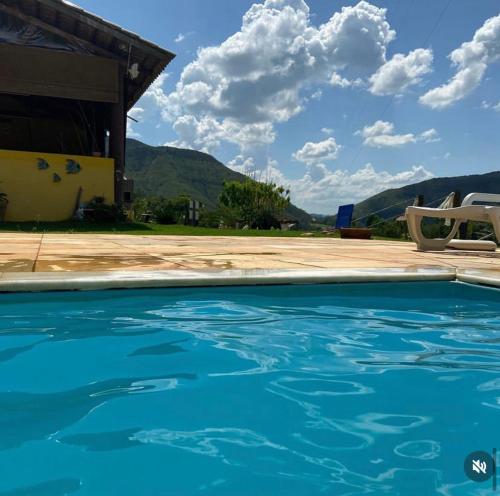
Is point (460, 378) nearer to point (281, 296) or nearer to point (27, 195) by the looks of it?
point (281, 296)

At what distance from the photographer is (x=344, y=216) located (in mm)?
18016

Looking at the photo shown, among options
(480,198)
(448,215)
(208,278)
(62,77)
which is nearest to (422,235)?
(448,215)

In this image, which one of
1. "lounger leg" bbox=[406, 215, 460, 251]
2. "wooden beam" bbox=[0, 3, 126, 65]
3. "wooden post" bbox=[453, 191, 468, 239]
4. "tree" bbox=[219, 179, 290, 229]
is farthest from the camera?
"tree" bbox=[219, 179, 290, 229]

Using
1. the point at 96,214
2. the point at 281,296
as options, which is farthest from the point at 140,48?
the point at 281,296

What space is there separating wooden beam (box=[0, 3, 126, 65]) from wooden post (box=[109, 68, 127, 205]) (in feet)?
2.59

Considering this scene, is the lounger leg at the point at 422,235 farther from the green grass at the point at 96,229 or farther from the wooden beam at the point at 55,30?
the wooden beam at the point at 55,30

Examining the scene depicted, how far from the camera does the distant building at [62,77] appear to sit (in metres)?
13.8

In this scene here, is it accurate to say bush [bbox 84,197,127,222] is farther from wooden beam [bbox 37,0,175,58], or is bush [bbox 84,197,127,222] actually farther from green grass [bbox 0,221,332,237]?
wooden beam [bbox 37,0,175,58]

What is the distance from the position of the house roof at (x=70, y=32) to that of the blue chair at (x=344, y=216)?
912 cm

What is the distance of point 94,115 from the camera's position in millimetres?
18031

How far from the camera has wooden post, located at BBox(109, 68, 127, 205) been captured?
15.3 meters

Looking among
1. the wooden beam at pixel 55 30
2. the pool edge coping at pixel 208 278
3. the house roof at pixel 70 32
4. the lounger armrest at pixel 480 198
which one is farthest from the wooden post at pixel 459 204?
the wooden beam at pixel 55 30

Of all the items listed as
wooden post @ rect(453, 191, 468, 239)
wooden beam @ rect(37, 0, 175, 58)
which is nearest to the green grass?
wooden post @ rect(453, 191, 468, 239)

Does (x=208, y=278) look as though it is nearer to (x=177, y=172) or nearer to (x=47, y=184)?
(x=47, y=184)
